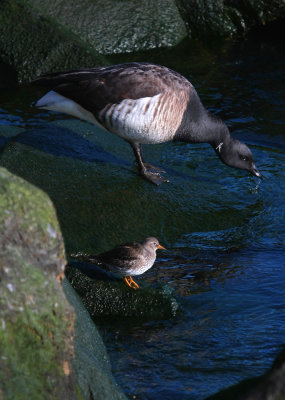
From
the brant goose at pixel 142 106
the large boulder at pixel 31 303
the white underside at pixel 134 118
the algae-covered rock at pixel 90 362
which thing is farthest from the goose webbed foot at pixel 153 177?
the large boulder at pixel 31 303

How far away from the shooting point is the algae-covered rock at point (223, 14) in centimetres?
1295

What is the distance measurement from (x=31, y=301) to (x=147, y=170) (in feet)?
15.3

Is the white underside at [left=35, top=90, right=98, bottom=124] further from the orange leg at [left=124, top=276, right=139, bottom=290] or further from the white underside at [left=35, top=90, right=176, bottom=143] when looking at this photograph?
the orange leg at [left=124, top=276, right=139, bottom=290]

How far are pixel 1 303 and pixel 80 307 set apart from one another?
1.78 metres

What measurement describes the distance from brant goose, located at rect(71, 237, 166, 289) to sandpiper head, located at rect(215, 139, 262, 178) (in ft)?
7.69

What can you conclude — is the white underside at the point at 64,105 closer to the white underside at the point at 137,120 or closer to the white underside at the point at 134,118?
the white underside at the point at 134,118

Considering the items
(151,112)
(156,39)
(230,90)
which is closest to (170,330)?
(151,112)

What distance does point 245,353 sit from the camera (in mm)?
4938

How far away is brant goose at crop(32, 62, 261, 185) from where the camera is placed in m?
7.36

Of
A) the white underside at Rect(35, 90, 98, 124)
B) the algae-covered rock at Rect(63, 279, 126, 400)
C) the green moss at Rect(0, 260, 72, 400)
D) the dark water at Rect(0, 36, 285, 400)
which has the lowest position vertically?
the dark water at Rect(0, 36, 285, 400)

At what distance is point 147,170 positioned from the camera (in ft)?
25.5

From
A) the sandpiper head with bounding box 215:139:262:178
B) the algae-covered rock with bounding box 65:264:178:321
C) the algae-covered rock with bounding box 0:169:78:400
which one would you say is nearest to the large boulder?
the algae-covered rock with bounding box 0:169:78:400

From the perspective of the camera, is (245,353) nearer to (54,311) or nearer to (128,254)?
(128,254)

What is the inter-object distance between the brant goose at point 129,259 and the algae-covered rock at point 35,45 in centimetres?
552
